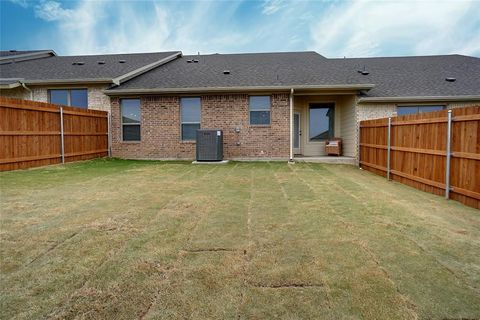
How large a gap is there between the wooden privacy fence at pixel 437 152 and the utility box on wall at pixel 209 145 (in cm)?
539

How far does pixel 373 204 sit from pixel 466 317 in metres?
2.97

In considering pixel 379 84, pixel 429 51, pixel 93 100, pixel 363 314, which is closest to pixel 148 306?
pixel 363 314

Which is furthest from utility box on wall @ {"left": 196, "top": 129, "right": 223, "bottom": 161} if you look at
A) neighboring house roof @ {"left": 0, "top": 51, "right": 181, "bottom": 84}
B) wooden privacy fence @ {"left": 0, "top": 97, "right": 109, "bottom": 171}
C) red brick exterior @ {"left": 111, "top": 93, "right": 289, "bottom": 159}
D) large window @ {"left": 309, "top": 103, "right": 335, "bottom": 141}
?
large window @ {"left": 309, "top": 103, "right": 335, "bottom": 141}

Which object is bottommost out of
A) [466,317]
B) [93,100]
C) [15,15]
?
[466,317]

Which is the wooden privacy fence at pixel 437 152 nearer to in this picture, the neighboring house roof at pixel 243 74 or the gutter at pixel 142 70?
the neighboring house roof at pixel 243 74

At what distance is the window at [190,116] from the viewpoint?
39.8ft

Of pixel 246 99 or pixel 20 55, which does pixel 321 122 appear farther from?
pixel 20 55

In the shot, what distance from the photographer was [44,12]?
19203 mm

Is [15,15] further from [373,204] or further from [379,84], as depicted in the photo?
[373,204]

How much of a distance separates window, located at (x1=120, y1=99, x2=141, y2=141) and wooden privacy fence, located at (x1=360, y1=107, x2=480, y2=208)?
9070 mm

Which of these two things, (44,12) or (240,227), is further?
(44,12)

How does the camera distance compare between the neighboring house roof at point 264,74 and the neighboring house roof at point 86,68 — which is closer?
the neighboring house roof at point 264,74

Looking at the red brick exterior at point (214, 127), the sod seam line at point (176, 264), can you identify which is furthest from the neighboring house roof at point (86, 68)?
the sod seam line at point (176, 264)

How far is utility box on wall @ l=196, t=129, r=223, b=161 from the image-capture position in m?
11.0
